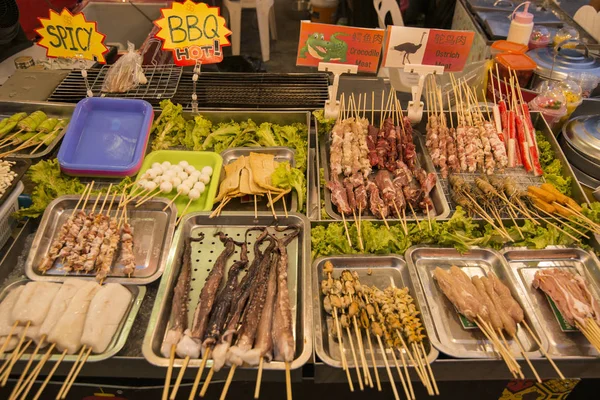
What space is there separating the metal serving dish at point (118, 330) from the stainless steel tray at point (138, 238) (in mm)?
94

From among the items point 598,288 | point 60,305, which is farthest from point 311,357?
point 598,288

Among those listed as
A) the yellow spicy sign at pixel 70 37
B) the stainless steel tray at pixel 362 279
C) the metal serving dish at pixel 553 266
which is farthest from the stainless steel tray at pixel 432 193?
the yellow spicy sign at pixel 70 37

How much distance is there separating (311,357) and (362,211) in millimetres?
1445

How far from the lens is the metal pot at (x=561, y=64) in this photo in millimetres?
4680

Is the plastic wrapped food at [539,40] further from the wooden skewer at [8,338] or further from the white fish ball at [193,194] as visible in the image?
the wooden skewer at [8,338]

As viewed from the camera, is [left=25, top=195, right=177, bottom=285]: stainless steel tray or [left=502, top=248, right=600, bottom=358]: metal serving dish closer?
[left=502, top=248, right=600, bottom=358]: metal serving dish

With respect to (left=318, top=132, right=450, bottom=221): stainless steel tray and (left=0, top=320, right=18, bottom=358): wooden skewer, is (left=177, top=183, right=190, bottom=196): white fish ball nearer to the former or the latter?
(left=318, top=132, right=450, bottom=221): stainless steel tray

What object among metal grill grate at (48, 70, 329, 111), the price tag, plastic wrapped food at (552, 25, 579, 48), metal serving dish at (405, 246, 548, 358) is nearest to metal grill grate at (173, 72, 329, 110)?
metal grill grate at (48, 70, 329, 111)

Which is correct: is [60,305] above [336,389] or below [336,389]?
above

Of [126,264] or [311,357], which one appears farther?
[126,264]

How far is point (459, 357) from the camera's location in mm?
2613

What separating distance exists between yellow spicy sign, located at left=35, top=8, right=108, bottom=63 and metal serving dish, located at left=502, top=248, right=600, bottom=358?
4197mm

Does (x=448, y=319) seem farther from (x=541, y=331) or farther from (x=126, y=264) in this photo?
(x=126, y=264)

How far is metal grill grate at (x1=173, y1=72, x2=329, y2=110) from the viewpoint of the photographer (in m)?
4.61
